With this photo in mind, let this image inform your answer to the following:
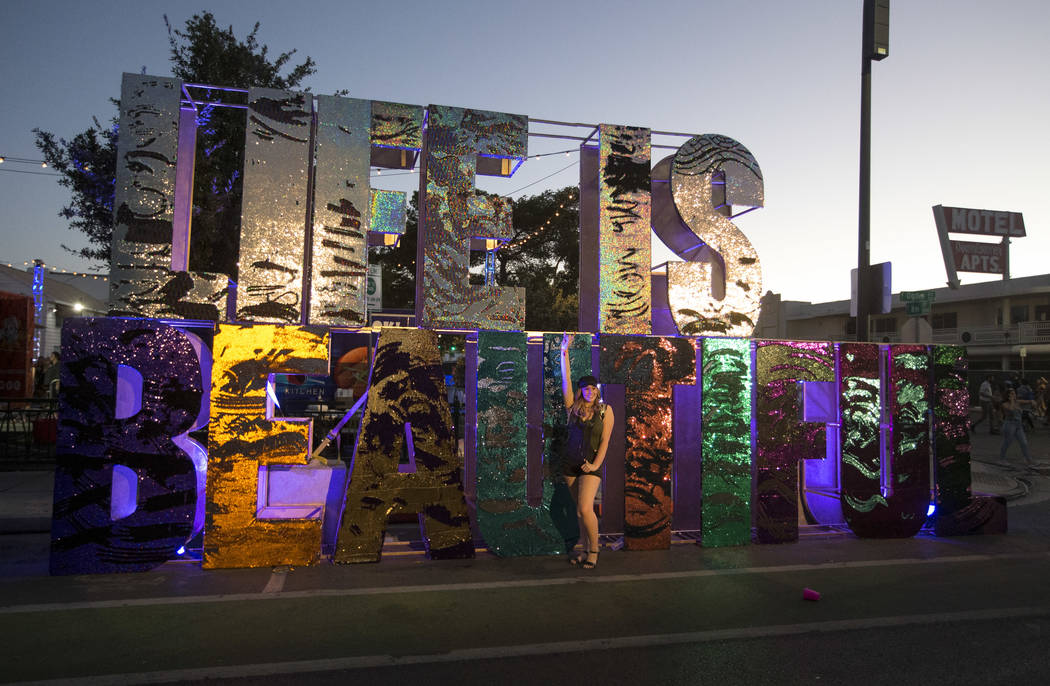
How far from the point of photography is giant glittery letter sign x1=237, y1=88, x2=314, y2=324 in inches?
251

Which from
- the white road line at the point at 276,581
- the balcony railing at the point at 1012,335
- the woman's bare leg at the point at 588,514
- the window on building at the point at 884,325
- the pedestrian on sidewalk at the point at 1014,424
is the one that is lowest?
the white road line at the point at 276,581

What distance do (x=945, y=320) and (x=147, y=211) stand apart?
43367mm

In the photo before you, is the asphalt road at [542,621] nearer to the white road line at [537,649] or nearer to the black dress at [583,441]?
the white road line at [537,649]

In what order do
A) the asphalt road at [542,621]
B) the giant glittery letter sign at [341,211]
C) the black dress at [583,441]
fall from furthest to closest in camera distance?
the giant glittery letter sign at [341,211]
the black dress at [583,441]
the asphalt road at [542,621]

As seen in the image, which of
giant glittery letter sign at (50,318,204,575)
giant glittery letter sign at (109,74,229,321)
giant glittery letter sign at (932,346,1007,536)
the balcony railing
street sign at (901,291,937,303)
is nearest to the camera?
giant glittery letter sign at (50,318,204,575)

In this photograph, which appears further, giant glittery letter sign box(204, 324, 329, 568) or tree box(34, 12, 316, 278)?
tree box(34, 12, 316, 278)

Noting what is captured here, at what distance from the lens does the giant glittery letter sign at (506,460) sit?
259 inches

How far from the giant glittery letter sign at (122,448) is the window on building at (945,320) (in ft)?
138

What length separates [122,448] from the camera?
19.4 feet

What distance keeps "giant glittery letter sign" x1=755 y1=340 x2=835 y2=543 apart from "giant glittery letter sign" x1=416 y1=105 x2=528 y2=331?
290 cm

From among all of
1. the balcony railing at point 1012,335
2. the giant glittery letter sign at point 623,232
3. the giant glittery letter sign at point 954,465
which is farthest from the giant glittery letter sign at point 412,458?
the balcony railing at point 1012,335

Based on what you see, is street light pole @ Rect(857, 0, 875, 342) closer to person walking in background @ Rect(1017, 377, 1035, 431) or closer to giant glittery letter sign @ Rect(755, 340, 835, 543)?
giant glittery letter sign @ Rect(755, 340, 835, 543)

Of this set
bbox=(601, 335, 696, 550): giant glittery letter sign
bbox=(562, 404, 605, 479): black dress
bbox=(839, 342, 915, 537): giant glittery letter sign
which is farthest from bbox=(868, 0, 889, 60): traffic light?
bbox=(562, 404, 605, 479): black dress

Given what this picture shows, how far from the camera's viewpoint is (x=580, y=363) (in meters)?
7.00
